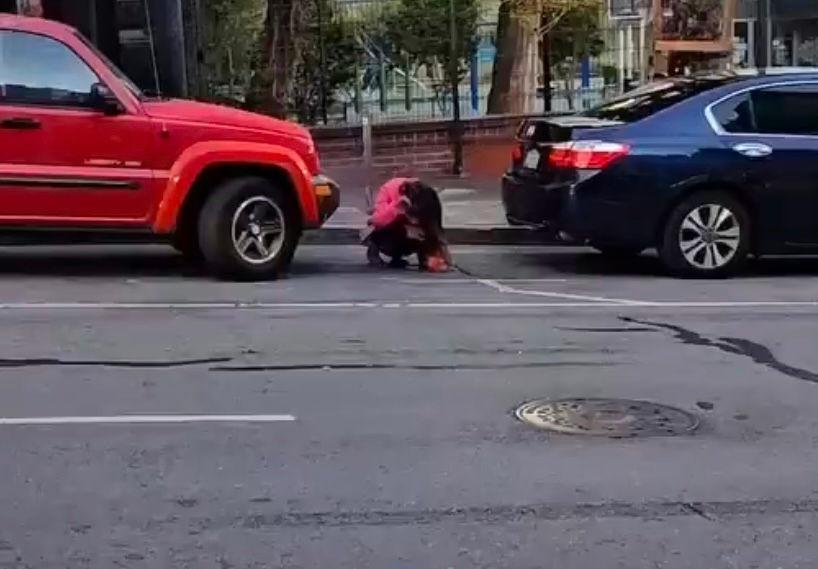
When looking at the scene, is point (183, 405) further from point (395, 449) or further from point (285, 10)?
point (285, 10)

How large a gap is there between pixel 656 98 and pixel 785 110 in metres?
0.99

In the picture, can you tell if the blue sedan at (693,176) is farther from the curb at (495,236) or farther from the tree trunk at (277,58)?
the tree trunk at (277,58)

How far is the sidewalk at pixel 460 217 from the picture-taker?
557 inches

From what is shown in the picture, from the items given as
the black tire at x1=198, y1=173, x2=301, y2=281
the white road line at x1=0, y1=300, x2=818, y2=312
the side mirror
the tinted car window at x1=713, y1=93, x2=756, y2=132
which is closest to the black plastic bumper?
the white road line at x1=0, y1=300, x2=818, y2=312

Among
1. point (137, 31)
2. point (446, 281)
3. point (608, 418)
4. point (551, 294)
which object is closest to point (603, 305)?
point (551, 294)

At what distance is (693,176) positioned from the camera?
1179 cm

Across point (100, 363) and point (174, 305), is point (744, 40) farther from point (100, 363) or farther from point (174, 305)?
point (100, 363)

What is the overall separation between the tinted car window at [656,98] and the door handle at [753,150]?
1.79 ft

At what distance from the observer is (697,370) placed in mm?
8312

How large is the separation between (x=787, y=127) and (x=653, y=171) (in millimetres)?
1231

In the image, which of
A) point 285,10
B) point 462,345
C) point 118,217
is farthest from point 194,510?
point 285,10

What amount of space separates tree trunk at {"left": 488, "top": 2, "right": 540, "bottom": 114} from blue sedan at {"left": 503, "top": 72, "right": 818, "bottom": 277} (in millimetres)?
7746

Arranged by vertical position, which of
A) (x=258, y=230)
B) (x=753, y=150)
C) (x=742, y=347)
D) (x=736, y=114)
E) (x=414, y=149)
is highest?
(x=736, y=114)

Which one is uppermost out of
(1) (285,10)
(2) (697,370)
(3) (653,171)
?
(1) (285,10)
